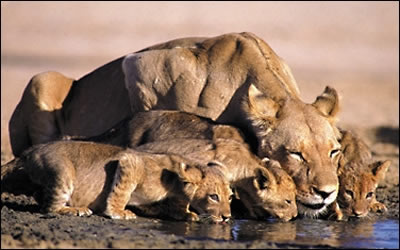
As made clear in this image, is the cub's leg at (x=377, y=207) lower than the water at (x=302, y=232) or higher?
lower

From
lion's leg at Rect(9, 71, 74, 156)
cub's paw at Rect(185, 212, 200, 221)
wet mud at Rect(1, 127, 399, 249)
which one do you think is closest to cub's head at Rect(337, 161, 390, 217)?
wet mud at Rect(1, 127, 399, 249)

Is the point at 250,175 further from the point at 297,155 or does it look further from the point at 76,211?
the point at 76,211

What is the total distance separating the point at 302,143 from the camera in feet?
35.5

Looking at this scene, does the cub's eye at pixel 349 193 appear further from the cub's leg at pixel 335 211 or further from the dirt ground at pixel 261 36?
the dirt ground at pixel 261 36

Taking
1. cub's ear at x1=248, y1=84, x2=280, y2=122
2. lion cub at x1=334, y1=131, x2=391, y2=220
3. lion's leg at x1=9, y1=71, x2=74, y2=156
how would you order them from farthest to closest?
1. lion's leg at x1=9, y1=71, x2=74, y2=156
2. cub's ear at x1=248, y1=84, x2=280, y2=122
3. lion cub at x1=334, y1=131, x2=391, y2=220

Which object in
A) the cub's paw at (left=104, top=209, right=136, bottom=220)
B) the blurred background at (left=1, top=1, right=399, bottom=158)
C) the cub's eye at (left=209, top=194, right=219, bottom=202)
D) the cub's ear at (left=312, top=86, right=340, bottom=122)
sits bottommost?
the blurred background at (left=1, top=1, right=399, bottom=158)

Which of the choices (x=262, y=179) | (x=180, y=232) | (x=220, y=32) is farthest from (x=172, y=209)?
(x=220, y=32)

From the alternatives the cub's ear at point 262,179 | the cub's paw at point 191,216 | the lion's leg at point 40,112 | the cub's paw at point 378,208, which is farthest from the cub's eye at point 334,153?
the lion's leg at point 40,112

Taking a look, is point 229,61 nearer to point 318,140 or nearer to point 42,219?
point 318,140

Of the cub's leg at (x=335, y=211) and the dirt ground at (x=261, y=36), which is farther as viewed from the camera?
the dirt ground at (x=261, y=36)

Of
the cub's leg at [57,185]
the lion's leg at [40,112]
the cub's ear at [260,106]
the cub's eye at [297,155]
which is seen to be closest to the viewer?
the cub's leg at [57,185]

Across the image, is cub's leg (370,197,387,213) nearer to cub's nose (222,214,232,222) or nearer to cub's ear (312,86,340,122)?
cub's ear (312,86,340,122)

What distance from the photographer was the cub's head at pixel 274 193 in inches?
412

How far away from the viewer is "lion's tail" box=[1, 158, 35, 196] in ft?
35.6
